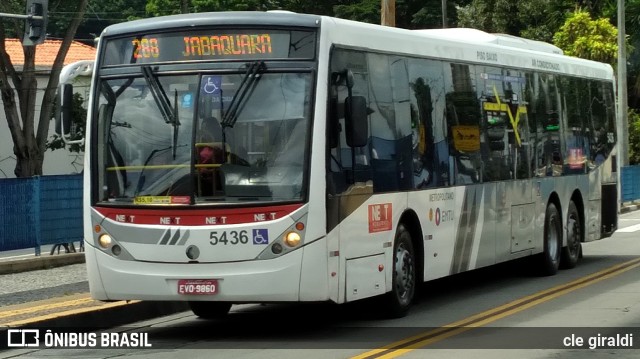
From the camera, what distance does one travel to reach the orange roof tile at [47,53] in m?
61.1

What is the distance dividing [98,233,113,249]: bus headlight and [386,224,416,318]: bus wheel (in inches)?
118

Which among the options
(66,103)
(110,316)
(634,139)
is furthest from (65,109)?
(634,139)

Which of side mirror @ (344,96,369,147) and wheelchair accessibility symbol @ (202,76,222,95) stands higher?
wheelchair accessibility symbol @ (202,76,222,95)

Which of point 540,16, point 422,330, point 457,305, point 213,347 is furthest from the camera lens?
point 540,16

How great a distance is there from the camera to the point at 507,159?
57.8 feet

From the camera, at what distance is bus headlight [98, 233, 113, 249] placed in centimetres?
1259

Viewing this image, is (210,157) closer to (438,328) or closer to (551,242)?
(438,328)

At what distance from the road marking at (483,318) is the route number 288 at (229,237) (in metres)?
1.61

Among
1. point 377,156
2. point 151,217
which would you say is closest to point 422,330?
point 377,156

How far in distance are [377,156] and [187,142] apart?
2168 millimetres

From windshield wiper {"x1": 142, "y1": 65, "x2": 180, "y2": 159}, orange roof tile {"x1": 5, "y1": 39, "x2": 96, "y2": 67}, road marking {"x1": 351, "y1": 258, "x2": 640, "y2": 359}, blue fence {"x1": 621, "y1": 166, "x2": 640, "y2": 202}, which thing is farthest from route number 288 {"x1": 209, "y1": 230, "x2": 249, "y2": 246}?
orange roof tile {"x1": 5, "y1": 39, "x2": 96, "y2": 67}

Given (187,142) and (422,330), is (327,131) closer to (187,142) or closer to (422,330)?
(187,142)

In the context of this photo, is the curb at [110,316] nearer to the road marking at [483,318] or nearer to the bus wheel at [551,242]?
the road marking at [483,318]

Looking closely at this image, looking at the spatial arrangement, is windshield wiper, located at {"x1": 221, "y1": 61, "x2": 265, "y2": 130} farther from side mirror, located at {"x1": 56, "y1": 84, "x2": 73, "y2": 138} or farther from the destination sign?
side mirror, located at {"x1": 56, "y1": 84, "x2": 73, "y2": 138}
